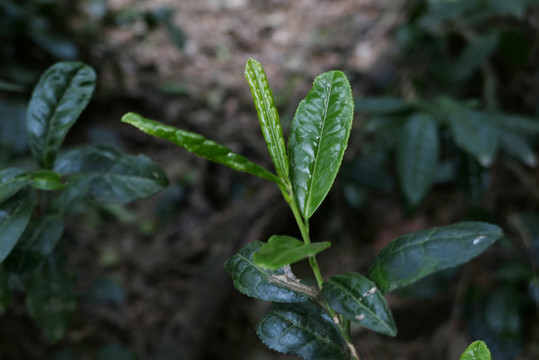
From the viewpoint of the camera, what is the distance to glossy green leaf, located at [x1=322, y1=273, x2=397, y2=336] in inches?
23.5

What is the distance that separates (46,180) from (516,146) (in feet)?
4.99

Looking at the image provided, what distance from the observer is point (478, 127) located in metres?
1.53

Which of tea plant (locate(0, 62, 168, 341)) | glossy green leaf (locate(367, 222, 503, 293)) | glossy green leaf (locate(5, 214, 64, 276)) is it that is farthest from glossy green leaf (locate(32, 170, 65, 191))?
glossy green leaf (locate(367, 222, 503, 293))

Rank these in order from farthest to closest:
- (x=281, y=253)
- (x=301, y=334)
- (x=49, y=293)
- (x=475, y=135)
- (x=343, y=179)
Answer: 1. (x=343, y=179)
2. (x=475, y=135)
3. (x=49, y=293)
4. (x=301, y=334)
5. (x=281, y=253)

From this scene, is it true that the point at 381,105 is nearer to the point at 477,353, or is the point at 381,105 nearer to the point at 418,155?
the point at 418,155

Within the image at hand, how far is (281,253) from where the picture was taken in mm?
590

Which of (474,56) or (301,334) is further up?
(474,56)

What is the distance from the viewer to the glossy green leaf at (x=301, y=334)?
69 cm

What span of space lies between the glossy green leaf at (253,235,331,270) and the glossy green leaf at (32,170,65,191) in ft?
1.56

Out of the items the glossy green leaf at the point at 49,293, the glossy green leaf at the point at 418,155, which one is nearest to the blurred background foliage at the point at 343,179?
the glossy green leaf at the point at 418,155

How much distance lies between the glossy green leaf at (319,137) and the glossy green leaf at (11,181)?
0.50 metres

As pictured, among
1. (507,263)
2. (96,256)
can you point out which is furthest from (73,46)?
(507,263)

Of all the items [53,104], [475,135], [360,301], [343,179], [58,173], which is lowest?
[343,179]

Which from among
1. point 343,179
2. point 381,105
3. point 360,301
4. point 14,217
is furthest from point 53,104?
point 343,179
